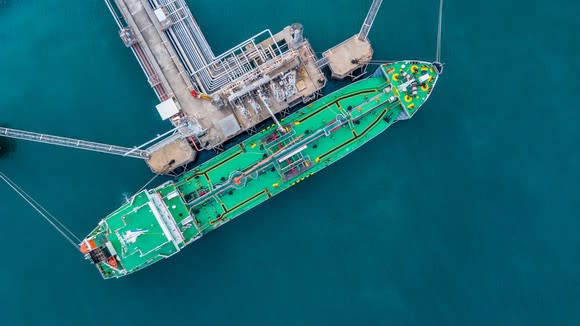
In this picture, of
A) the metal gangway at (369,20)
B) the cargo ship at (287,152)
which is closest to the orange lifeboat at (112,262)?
the cargo ship at (287,152)

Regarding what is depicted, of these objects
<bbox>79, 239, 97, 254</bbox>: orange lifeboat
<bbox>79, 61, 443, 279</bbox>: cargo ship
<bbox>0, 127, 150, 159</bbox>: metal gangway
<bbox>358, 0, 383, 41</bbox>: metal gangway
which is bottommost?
<bbox>79, 239, 97, 254</bbox>: orange lifeboat

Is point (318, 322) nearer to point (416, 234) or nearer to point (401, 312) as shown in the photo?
point (401, 312)

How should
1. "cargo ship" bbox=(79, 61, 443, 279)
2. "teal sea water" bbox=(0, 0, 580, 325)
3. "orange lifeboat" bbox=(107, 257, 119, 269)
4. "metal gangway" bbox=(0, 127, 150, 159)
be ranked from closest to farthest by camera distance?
1. "orange lifeboat" bbox=(107, 257, 119, 269)
2. "cargo ship" bbox=(79, 61, 443, 279)
3. "metal gangway" bbox=(0, 127, 150, 159)
4. "teal sea water" bbox=(0, 0, 580, 325)

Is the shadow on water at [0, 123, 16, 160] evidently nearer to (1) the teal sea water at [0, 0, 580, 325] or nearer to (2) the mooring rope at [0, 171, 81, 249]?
(1) the teal sea water at [0, 0, 580, 325]

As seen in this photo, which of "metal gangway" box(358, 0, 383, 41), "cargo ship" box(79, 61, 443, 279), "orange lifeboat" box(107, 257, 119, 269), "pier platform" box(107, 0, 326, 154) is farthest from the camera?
"metal gangway" box(358, 0, 383, 41)

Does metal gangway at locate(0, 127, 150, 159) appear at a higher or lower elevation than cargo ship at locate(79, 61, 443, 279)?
higher

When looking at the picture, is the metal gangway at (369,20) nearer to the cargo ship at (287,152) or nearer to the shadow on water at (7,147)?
the cargo ship at (287,152)

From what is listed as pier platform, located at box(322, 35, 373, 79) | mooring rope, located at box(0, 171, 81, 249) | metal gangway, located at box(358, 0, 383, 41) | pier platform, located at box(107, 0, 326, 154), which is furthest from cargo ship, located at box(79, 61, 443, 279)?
mooring rope, located at box(0, 171, 81, 249)
